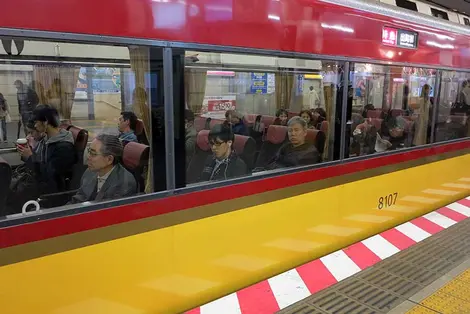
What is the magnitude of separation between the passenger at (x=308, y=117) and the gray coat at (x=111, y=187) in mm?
1769

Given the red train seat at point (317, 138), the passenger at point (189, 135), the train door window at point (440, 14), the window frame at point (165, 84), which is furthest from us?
the train door window at point (440, 14)

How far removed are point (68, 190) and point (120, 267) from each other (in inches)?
23.4

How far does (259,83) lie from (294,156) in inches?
28.9

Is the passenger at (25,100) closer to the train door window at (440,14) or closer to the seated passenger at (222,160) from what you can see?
the seated passenger at (222,160)

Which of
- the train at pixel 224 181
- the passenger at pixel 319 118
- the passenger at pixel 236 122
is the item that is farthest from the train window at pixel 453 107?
the passenger at pixel 236 122

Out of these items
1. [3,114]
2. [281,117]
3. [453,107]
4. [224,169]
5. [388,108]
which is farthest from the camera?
[453,107]

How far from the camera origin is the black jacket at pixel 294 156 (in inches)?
131

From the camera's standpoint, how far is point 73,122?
395cm

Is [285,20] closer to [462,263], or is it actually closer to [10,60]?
[10,60]

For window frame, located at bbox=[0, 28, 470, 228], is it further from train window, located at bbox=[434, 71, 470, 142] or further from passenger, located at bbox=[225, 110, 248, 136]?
train window, located at bbox=[434, 71, 470, 142]

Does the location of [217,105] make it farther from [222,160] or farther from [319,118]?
[319,118]

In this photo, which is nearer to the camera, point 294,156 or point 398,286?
point 398,286

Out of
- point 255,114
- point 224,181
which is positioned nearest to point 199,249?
point 224,181

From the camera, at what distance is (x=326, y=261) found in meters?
3.51
